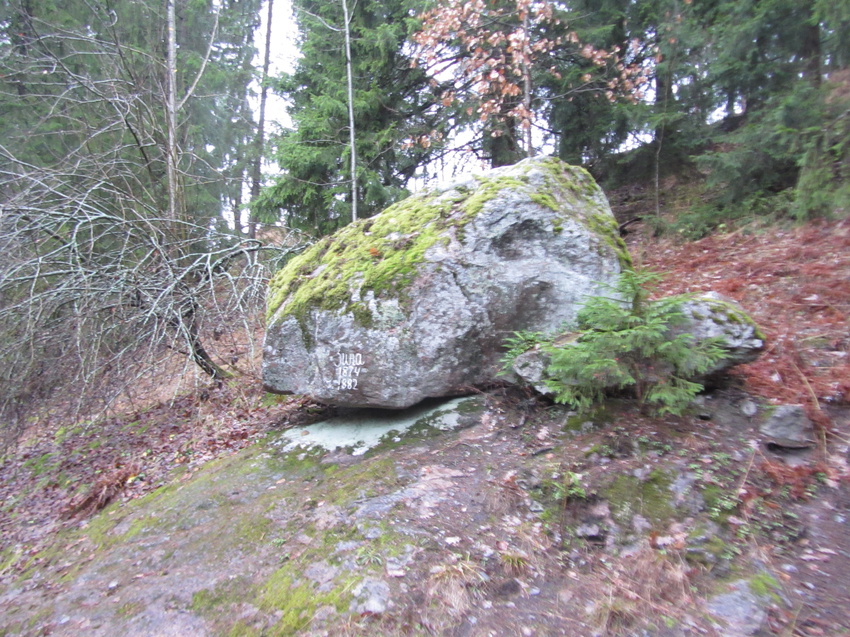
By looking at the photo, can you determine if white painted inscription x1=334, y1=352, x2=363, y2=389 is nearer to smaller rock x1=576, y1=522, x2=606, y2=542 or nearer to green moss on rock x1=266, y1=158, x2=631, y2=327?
green moss on rock x1=266, y1=158, x2=631, y2=327

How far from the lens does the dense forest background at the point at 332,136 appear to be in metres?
5.70

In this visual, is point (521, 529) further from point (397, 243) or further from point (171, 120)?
point (171, 120)

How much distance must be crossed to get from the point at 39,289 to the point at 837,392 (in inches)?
334

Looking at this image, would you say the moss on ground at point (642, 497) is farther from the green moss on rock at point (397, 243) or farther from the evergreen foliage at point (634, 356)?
the green moss on rock at point (397, 243)

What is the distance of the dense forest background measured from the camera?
570 centimetres

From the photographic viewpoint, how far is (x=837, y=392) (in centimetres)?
355

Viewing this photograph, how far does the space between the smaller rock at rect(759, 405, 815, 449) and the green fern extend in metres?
0.52

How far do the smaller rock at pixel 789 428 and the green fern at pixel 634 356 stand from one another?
0.52 m

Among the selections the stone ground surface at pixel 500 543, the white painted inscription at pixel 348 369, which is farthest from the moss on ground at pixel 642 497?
the white painted inscription at pixel 348 369

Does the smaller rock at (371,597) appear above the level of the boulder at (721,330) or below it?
below

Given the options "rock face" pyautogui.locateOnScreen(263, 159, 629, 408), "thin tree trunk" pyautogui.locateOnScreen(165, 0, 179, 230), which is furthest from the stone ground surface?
"thin tree trunk" pyautogui.locateOnScreen(165, 0, 179, 230)

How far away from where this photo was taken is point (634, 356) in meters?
3.63

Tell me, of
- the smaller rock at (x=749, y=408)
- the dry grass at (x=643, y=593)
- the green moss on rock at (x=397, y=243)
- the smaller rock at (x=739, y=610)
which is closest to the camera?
the smaller rock at (x=739, y=610)

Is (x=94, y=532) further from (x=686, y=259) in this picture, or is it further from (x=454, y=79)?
(x=454, y=79)
